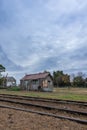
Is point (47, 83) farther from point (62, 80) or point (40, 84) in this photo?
point (62, 80)

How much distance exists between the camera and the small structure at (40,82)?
5825 centimetres

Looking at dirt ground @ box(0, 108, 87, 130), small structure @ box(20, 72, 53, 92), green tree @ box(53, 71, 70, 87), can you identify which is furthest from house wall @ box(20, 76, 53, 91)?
dirt ground @ box(0, 108, 87, 130)

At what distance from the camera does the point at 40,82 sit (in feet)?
193

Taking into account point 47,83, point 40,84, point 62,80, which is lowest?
point 40,84

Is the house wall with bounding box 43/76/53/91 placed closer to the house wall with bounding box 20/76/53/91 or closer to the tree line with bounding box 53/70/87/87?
the house wall with bounding box 20/76/53/91

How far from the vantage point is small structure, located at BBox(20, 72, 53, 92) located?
5825 cm

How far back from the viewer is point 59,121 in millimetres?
9164

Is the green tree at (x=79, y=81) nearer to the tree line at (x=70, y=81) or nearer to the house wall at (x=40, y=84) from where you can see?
the tree line at (x=70, y=81)

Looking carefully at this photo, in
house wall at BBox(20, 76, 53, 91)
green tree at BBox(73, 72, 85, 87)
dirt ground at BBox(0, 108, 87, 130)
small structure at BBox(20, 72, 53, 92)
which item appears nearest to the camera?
dirt ground at BBox(0, 108, 87, 130)

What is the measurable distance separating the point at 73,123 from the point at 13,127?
2171 millimetres

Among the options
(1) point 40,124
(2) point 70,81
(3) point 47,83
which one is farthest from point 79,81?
(1) point 40,124

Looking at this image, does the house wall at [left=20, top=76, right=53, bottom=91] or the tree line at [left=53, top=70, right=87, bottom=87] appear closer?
the house wall at [left=20, top=76, right=53, bottom=91]

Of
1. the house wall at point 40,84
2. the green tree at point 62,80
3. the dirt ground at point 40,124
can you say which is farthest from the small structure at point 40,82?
the dirt ground at point 40,124

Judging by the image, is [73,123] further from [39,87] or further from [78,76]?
[78,76]
